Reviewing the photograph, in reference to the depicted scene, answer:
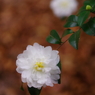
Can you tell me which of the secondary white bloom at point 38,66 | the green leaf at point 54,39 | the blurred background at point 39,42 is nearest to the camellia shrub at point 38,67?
the secondary white bloom at point 38,66

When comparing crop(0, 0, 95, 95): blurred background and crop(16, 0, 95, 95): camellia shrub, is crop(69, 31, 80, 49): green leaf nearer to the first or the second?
crop(16, 0, 95, 95): camellia shrub

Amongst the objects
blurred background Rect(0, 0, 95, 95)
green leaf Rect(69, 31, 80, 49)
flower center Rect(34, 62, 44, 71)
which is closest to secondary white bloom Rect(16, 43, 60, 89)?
flower center Rect(34, 62, 44, 71)

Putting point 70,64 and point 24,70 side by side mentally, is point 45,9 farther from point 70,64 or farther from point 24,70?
point 24,70

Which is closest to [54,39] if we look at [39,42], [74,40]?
[74,40]

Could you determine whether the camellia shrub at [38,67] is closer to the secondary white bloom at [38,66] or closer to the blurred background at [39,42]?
the secondary white bloom at [38,66]

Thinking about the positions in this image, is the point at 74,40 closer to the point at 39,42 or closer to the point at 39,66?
the point at 39,66

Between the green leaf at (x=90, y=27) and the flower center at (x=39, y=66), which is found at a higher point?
the green leaf at (x=90, y=27)
